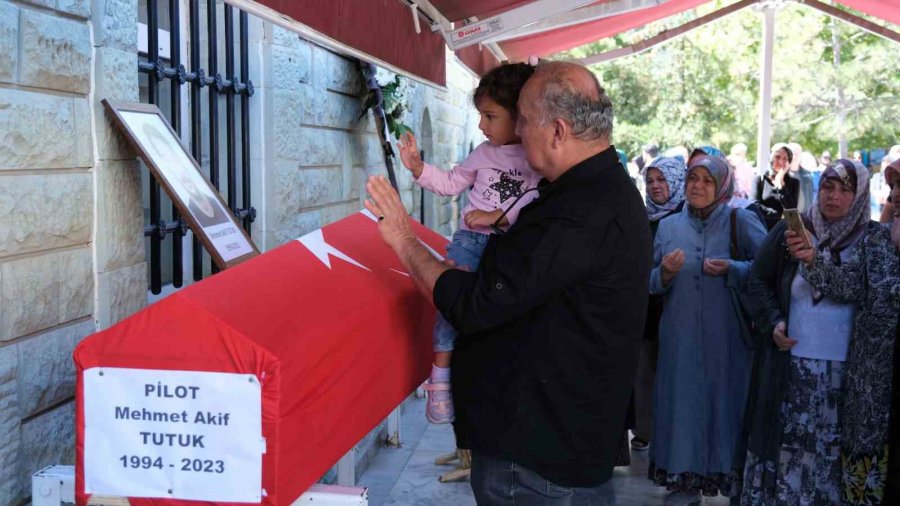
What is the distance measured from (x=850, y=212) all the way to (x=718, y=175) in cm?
76

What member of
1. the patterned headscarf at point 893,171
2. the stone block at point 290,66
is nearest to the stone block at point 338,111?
the stone block at point 290,66

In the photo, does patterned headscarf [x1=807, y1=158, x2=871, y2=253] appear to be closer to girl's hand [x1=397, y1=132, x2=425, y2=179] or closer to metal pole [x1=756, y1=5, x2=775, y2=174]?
girl's hand [x1=397, y1=132, x2=425, y2=179]

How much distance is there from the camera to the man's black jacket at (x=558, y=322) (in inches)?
83.0

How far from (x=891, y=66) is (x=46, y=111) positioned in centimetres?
2225

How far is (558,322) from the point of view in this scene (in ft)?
7.19

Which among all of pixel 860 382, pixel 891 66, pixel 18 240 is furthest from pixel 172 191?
pixel 891 66

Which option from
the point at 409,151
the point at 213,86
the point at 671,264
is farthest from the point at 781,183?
the point at 409,151

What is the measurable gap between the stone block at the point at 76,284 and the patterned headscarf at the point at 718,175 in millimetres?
2980

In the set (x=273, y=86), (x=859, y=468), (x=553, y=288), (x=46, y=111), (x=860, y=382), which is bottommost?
(x=859, y=468)

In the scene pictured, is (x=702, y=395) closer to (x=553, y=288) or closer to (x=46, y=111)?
(x=553, y=288)

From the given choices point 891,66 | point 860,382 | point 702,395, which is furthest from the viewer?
point 891,66

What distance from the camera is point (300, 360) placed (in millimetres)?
1909

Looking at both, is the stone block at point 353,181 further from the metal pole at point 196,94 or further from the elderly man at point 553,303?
the elderly man at point 553,303

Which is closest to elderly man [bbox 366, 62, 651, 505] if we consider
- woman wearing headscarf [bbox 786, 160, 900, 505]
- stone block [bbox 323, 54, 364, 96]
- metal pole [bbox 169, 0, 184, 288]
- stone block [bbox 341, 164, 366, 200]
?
metal pole [bbox 169, 0, 184, 288]
